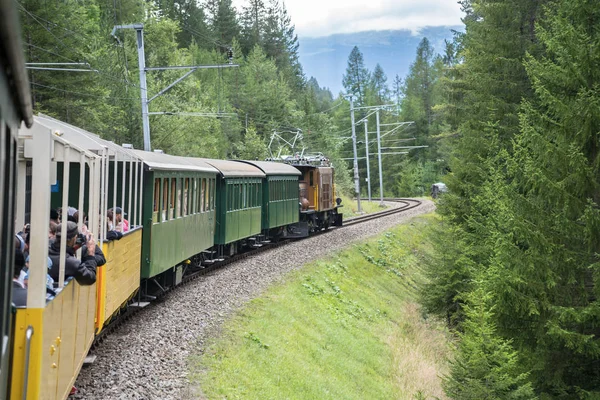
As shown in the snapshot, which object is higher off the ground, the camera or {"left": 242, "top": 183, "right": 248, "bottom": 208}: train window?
{"left": 242, "top": 183, "right": 248, "bottom": 208}: train window

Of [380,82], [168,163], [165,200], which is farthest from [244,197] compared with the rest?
[380,82]

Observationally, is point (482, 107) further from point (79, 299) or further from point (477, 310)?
point (79, 299)

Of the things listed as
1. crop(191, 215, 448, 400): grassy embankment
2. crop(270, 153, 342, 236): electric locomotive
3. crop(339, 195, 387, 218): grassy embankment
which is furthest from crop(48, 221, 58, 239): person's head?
crop(339, 195, 387, 218): grassy embankment

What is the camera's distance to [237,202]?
816 inches

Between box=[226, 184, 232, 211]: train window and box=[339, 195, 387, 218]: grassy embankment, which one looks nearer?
box=[226, 184, 232, 211]: train window

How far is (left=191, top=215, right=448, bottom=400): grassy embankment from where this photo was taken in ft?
33.1

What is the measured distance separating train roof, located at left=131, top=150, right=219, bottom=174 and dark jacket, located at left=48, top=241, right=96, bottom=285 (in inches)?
→ 232

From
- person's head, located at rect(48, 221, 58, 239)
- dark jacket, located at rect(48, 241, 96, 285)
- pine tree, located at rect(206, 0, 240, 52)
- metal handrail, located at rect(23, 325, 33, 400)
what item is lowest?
metal handrail, located at rect(23, 325, 33, 400)

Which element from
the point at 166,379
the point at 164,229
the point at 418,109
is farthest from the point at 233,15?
the point at 166,379

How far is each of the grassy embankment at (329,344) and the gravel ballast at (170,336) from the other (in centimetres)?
29

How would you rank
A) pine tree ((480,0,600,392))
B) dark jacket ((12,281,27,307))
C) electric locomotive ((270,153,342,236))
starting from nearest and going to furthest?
dark jacket ((12,281,27,307)) < pine tree ((480,0,600,392)) < electric locomotive ((270,153,342,236))

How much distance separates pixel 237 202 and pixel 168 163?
7.08 m

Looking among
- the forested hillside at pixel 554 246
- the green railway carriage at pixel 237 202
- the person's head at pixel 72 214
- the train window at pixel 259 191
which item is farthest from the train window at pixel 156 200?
the train window at pixel 259 191

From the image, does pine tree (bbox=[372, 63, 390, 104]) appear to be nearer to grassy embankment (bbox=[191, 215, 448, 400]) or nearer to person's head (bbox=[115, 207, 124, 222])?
grassy embankment (bbox=[191, 215, 448, 400])
